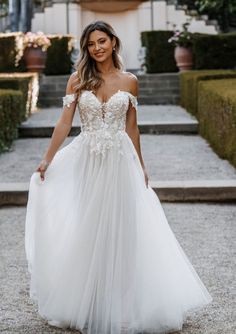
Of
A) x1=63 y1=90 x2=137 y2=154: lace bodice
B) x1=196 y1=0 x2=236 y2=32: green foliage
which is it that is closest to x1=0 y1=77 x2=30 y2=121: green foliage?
x1=196 y1=0 x2=236 y2=32: green foliage

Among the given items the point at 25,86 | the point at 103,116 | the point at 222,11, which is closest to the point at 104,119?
the point at 103,116

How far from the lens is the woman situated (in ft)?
12.5

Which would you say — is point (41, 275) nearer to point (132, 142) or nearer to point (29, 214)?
point (29, 214)

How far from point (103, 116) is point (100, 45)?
321mm

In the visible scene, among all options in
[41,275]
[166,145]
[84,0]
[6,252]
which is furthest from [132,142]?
[84,0]

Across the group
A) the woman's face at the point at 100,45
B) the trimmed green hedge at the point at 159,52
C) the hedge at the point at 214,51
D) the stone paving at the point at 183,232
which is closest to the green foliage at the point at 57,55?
the trimmed green hedge at the point at 159,52

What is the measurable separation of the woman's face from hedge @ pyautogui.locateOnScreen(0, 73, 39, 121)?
914 cm

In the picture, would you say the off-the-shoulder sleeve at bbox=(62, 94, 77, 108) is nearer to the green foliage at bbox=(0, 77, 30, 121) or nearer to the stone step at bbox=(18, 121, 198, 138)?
the stone step at bbox=(18, 121, 198, 138)

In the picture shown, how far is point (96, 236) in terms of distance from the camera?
3859 millimetres

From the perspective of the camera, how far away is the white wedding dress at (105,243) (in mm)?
3818

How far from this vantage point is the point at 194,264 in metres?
5.33

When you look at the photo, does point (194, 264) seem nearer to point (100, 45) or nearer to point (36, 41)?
point (100, 45)

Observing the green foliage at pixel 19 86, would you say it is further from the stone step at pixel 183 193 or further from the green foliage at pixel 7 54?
the stone step at pixel 183 193

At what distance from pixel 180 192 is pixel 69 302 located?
12.7 ft
